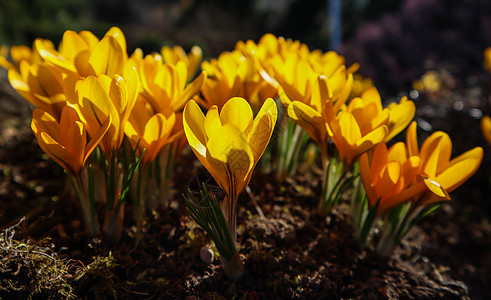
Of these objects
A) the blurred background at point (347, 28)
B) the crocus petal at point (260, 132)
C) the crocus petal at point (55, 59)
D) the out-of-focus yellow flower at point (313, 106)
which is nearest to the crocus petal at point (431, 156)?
the out-of-focus yellow flower at point (313, 106)

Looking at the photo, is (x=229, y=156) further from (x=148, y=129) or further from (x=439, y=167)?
(x=439, y=167)

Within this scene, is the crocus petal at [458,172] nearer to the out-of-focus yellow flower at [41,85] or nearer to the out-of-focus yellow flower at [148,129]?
the out-of-focus yellow flower at [148,129]

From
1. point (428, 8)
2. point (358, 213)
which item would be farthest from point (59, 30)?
point (358, 213)

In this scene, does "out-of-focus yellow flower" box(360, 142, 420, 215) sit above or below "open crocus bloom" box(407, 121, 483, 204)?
below

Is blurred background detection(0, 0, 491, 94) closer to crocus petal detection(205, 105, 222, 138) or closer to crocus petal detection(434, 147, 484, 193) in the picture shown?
crocus petal detection(434, 147, 484, 193)

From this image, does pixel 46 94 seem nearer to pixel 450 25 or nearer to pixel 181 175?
pixel 181 175

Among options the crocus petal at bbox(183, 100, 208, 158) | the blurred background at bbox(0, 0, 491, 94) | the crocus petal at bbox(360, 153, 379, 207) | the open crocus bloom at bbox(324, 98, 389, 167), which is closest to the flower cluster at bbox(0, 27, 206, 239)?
the crocus petal at bbox(183, 100, 208, 158)
